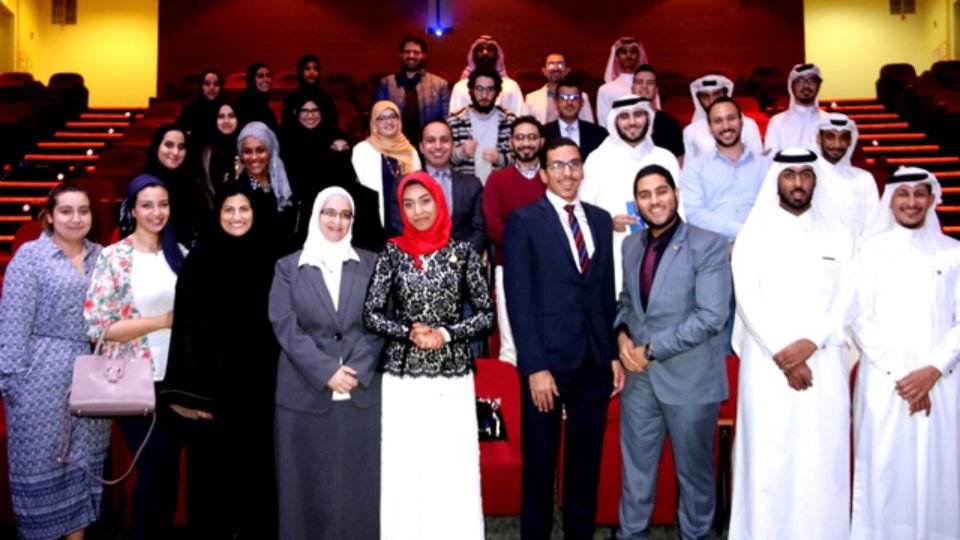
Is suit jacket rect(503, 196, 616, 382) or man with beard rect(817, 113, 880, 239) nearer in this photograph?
suit jacket rect(503, 196, 616, 382)

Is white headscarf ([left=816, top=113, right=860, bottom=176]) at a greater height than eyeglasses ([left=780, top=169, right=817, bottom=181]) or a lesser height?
greater

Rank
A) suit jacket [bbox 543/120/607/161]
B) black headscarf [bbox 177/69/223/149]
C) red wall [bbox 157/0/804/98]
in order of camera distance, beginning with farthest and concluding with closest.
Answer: red wall [bbox 157/0/804/98] → black headscarf [bbox 177/69/223/149] → suit jacket [bbox 543/120/607/161]

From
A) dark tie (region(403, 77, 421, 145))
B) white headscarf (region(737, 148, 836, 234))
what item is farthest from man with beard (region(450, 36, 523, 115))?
white headscarf (region(737, 148, 836, 234))

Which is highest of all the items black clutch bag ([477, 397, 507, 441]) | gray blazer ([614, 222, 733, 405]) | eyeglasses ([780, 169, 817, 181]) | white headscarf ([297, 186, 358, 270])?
eyeglasses ([780, 169, 817, 181])

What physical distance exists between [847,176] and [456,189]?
2.07 meters

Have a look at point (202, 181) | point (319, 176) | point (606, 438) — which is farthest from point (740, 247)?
point (202, 181)

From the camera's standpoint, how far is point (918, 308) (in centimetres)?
386

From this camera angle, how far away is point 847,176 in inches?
195

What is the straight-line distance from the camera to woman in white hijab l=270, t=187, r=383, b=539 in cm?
351

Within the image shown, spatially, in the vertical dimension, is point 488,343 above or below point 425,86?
below

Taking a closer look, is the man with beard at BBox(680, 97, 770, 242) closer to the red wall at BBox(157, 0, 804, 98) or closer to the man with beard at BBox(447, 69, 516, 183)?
the man with beard at BBox(447, 69, 516, 183)

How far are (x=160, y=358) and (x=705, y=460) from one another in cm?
217

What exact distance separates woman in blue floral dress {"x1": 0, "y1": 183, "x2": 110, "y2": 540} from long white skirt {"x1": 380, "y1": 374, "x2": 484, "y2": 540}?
1329 mm

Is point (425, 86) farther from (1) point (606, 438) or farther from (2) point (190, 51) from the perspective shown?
(2) point (190, 51)
